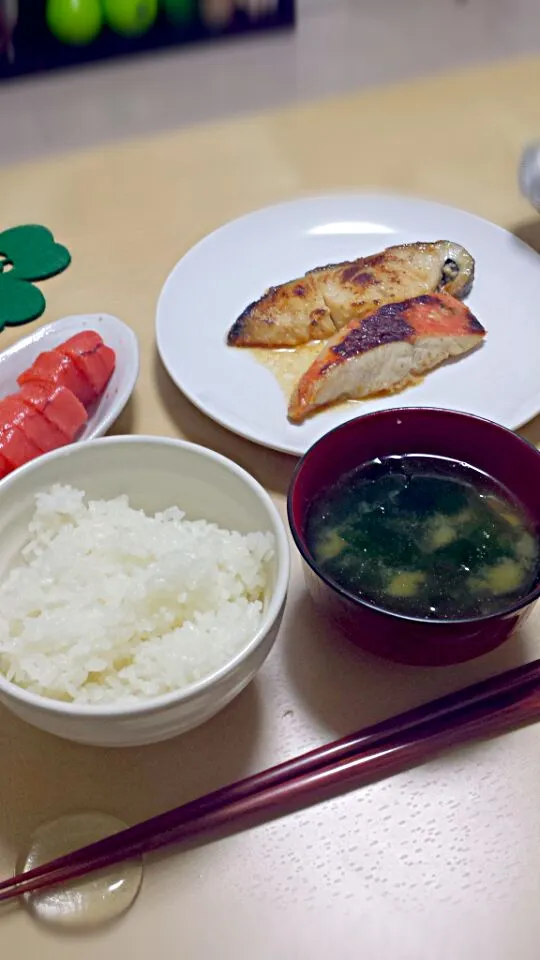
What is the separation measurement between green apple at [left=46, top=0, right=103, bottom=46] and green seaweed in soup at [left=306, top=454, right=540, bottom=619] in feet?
8.16

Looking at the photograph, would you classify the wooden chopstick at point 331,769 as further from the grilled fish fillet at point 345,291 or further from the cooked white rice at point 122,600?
the grilled fish fillet at point 345,291

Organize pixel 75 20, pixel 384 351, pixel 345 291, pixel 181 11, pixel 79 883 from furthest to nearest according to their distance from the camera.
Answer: pixel 181 11 → pixel 75 20 → pixel 345 291 → pixel 384 351 → pixel 79 883

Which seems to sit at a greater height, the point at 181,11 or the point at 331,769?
the point at 181,11

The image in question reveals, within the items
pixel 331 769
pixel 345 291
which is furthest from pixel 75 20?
pixel 331 769

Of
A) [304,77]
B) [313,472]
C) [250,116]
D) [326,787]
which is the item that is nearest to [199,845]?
[326,787]

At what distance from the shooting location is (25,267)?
168cm

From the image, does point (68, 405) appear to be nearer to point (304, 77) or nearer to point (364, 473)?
point (364, 473)

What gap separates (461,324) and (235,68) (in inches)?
78.8

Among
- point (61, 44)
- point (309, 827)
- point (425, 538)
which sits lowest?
point (309, 827)

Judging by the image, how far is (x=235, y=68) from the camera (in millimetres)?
2971

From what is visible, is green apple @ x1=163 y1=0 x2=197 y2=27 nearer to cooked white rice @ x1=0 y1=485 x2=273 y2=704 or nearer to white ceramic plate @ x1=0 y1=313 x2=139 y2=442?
white ceramic plate @ x1=0 y1=313 x2=139 y2=442

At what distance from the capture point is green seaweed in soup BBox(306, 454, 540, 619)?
0.99 m

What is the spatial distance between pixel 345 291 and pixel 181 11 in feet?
6.80

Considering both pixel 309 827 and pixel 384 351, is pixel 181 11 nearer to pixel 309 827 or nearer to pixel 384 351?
pixel 384 351
